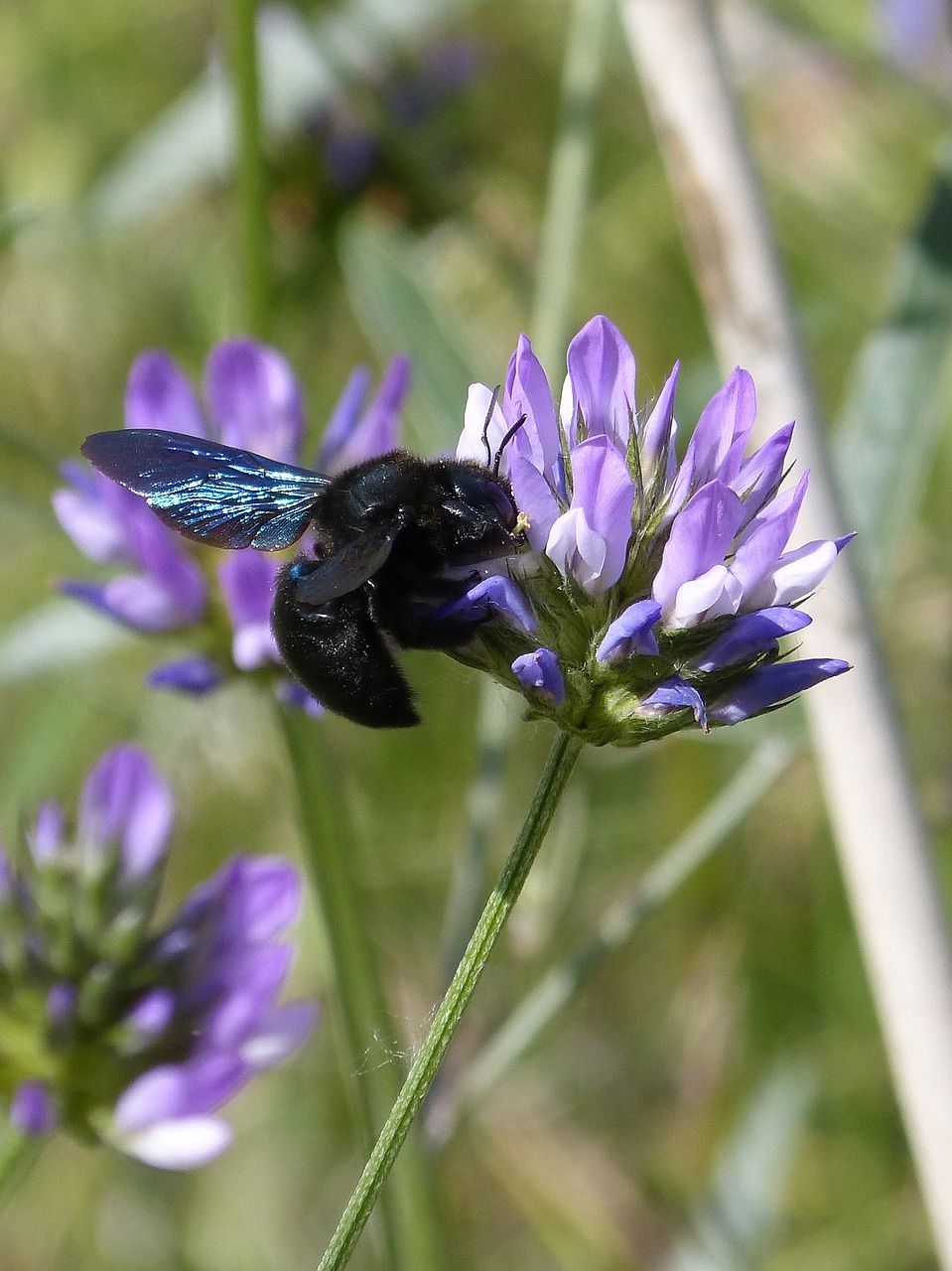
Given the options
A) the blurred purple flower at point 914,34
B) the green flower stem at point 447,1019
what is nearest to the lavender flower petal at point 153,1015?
the green flower stem at point 447,1019

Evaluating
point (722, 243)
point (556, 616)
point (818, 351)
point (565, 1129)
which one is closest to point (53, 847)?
point (556, 616)

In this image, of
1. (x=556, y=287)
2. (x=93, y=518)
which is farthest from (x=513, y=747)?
(x=93, y=518)

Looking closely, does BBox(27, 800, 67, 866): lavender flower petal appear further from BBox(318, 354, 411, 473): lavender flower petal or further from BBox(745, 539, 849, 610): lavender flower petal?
BBox(745, 539, 849, 610): lavender flower petal

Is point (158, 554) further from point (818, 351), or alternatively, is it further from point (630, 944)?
point (818, 351)

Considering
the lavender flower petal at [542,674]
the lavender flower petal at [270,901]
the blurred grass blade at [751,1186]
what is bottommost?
the blurred grass blade at [751,1186]

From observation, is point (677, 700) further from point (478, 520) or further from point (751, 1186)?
point (751, 1186)

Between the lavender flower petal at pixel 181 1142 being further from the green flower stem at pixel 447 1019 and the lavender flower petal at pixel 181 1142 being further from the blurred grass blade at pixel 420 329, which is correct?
the blurred grass blade at pixel 420 329
